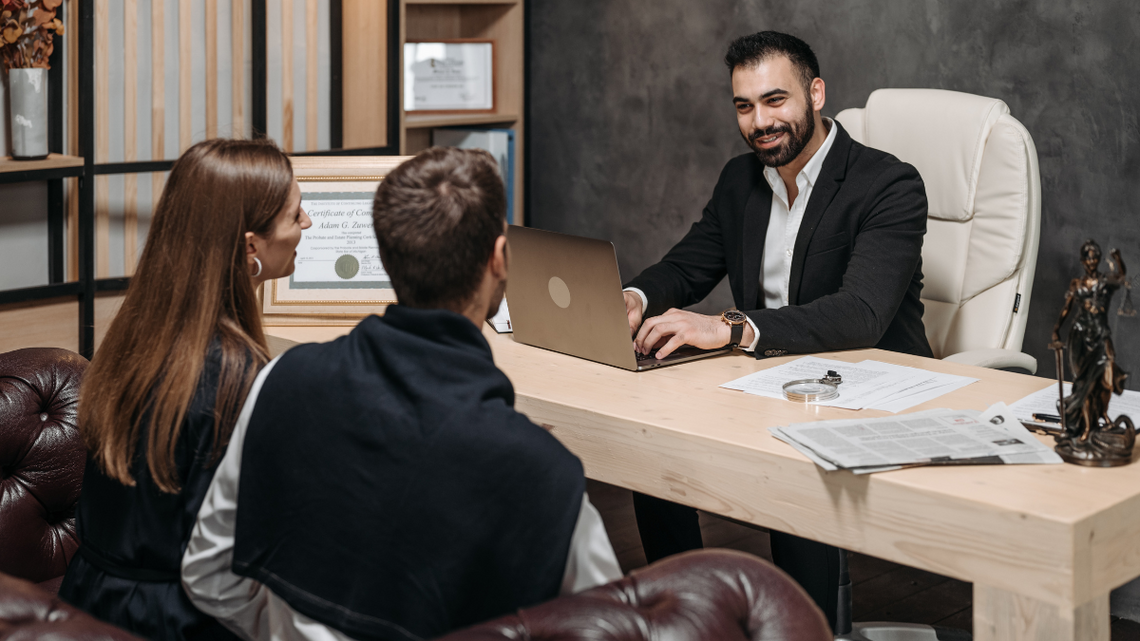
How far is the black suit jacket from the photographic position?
2068mm

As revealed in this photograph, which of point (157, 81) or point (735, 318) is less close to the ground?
point (157, 81)

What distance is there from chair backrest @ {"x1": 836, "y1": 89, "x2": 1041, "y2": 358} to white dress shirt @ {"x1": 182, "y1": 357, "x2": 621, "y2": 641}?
1530 mm

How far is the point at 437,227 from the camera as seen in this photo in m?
1.16

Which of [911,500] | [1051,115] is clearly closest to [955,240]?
[1051,115]

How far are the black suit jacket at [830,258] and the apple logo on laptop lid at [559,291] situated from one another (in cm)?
34

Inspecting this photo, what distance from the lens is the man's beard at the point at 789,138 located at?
7.91ft

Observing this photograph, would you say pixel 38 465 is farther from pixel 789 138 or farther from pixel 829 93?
pixel 829 93

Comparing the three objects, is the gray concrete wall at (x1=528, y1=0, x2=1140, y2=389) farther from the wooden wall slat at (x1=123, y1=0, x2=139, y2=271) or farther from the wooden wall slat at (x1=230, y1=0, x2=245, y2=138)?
the wooden wall slat at (x1=123, y1=0, x2=139, y2=271)

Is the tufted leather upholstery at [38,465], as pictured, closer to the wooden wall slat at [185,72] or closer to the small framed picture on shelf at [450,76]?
the wooden wall slat at [185,72]

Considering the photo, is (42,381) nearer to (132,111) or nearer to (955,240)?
(132,111)

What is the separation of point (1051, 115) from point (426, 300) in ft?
6.67

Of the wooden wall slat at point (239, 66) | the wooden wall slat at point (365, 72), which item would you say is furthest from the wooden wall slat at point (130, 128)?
the wooden wall slat at point (365, 72)

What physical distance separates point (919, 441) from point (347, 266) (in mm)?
1331

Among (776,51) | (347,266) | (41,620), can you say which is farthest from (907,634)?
(41,620)
